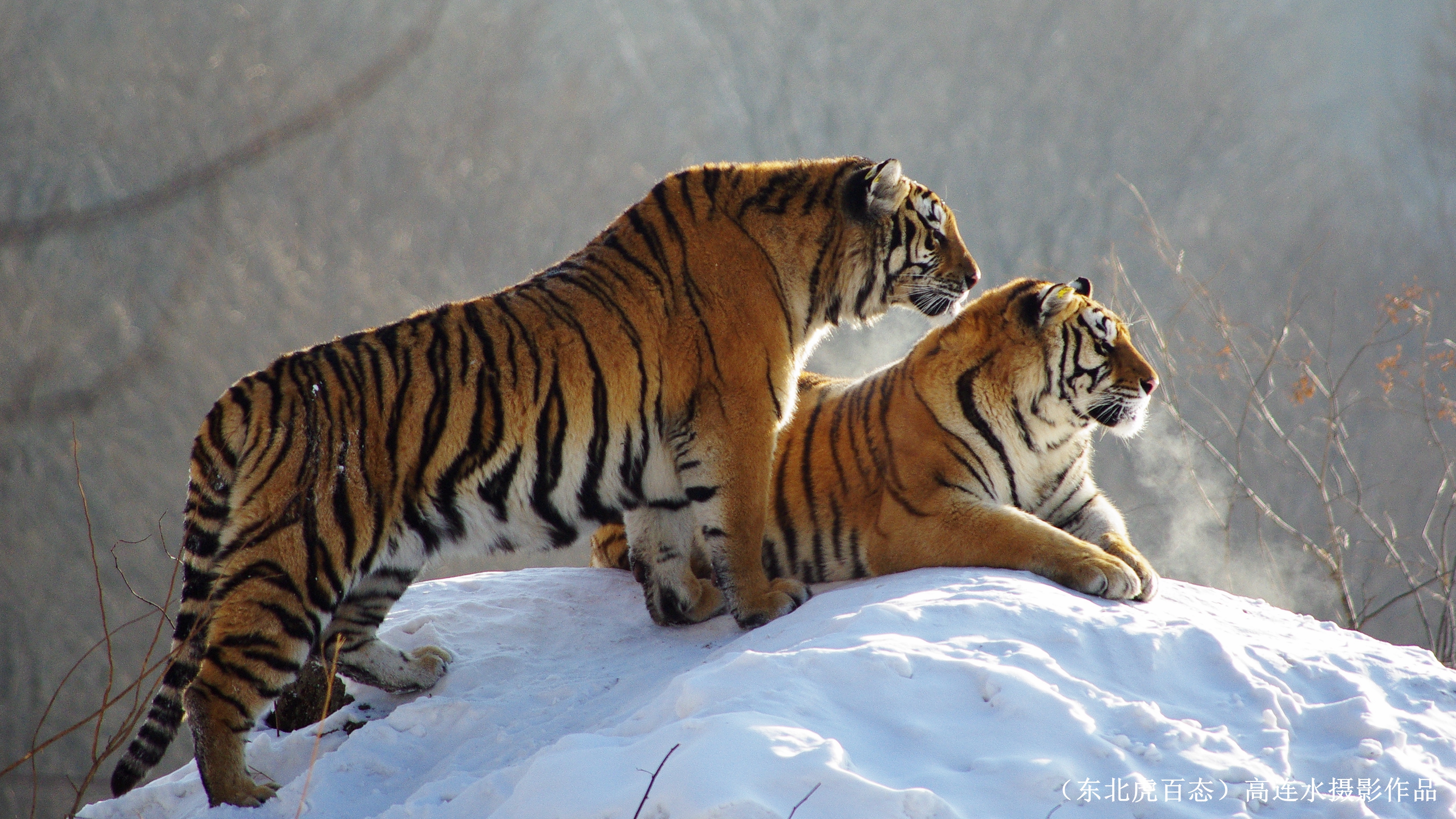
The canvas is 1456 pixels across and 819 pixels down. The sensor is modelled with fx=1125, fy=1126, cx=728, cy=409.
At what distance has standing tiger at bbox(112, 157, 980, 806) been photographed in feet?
9.44

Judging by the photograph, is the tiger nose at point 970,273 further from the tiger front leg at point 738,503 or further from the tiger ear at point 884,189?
the tiger front leg at point 738,503

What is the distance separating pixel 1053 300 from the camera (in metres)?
3.80

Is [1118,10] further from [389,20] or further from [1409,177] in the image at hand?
[389,20]

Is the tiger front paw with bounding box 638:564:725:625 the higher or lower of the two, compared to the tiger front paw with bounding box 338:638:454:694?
lower

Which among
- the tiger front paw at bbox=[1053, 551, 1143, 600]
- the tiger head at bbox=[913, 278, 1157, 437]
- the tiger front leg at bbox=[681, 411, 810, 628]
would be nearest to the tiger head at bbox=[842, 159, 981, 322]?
the tiger head at bbox=[913, 278, 1157, 437]

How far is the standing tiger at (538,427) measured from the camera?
2.88 meters

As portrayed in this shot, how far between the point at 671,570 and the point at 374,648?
97 cm

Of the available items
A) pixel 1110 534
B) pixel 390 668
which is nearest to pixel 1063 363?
pixel 1110 534

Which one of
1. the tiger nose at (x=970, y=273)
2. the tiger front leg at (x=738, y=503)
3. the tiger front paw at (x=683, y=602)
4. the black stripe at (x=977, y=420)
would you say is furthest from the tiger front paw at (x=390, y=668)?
the tiger nose at (x=970, y=273)

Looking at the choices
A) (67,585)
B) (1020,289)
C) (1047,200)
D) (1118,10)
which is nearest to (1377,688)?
(1020,289)

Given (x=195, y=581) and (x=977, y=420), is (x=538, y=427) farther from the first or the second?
(x=977, y=420)

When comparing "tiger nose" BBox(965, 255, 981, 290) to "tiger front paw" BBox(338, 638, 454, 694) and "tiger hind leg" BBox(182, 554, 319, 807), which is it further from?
"tiger hind leg" BBox(182, 554, 319, 807)

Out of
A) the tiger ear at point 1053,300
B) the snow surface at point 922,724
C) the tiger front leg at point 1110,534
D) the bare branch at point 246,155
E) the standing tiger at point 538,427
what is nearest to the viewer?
the snow surface at point 922,724

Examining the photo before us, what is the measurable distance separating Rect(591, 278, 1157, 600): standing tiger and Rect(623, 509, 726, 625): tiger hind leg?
0.28m
